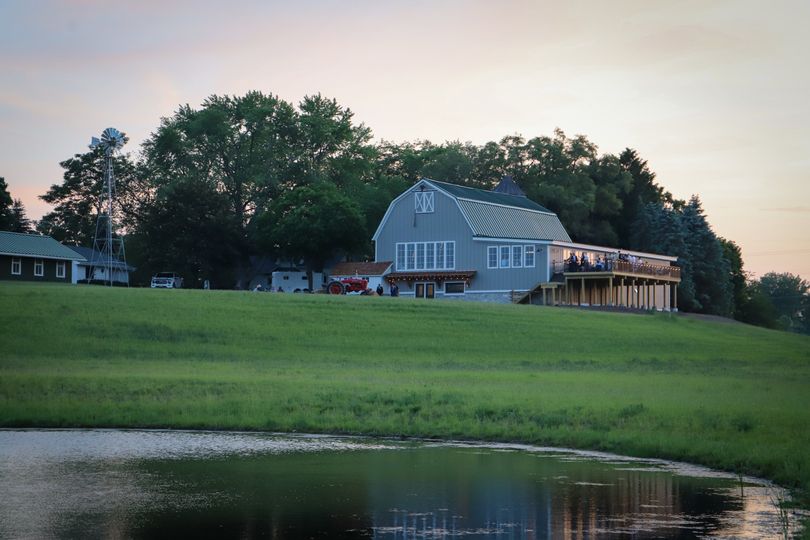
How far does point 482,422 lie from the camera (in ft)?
86.3

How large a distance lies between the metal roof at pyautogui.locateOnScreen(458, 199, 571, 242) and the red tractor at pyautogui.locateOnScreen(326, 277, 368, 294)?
9948 mm

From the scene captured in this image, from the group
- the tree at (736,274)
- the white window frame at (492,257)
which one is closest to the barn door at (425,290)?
the white window frame at (492,257)

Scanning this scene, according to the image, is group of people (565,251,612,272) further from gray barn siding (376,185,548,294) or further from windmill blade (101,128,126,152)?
windmill blade (101,128,126,152)

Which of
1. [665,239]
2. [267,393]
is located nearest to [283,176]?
[665,239]

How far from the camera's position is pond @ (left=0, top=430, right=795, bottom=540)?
1443cm

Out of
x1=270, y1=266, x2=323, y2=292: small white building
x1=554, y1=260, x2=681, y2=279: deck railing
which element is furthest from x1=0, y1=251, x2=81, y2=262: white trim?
x1=554, y1=260, x2=681, y2=279: deck railing

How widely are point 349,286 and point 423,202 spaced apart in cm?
1045

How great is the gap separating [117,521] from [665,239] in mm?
98536

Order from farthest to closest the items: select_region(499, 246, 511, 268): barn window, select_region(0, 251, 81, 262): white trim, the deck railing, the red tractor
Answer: select_region(0, 251, 81, 262): white trim, select_region(499, 246, 511, 268): barn window, the red tractor, the deck railing

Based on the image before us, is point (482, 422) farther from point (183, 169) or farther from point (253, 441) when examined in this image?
point (183, 169)

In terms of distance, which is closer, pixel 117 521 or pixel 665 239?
pixel 117 521

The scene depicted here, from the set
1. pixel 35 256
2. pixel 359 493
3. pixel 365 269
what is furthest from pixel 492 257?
pixel 359 493

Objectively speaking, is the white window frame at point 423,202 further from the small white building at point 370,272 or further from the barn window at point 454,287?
the barn window at point 454,287

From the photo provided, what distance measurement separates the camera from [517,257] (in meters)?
82.2
